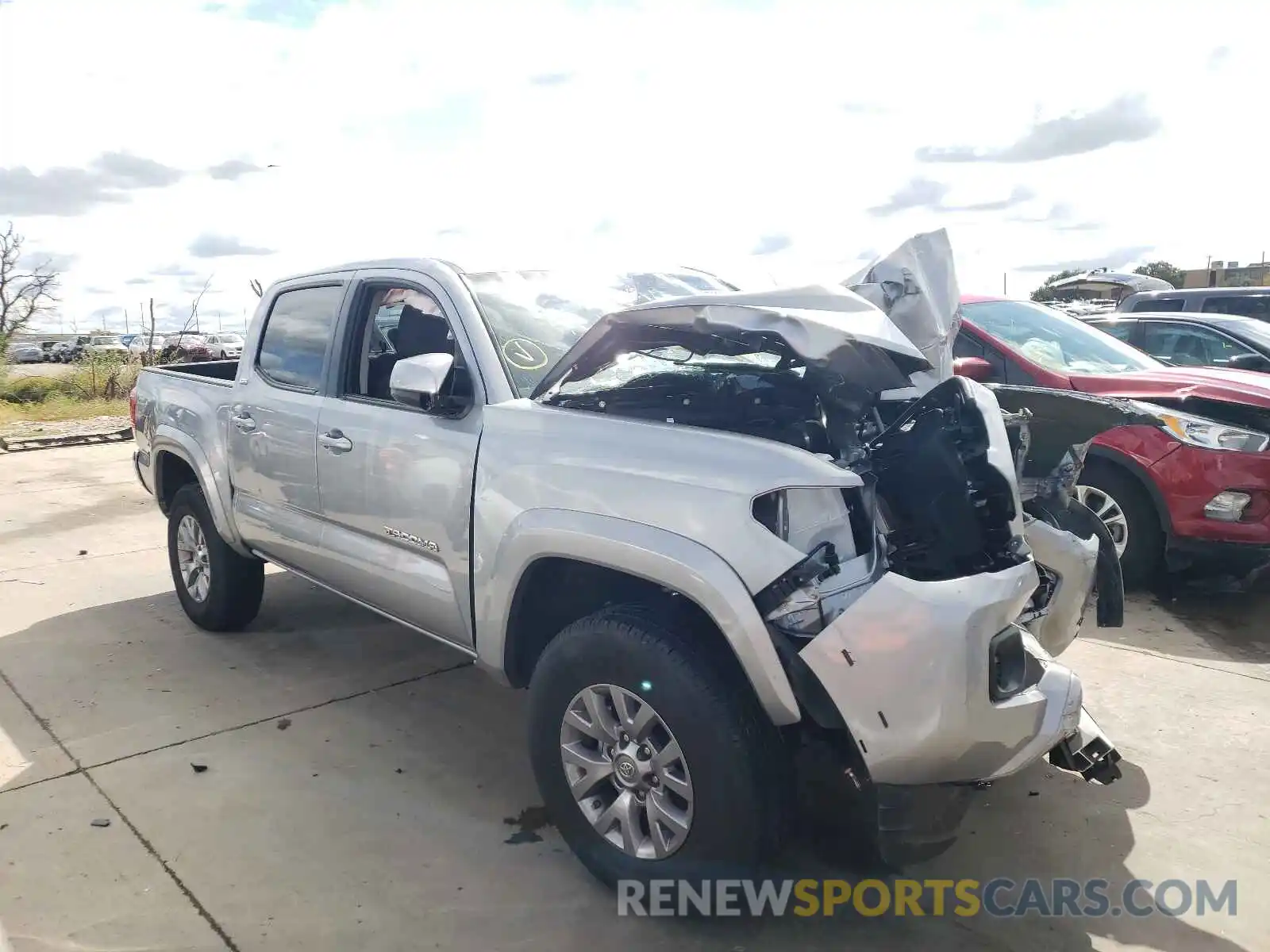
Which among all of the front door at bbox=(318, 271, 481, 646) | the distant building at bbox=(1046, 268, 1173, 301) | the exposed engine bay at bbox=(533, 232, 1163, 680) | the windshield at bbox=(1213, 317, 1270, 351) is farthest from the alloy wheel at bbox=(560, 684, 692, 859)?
the distant building at bbox=(1046, 268, 1173, 301)

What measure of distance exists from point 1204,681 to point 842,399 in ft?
9.23

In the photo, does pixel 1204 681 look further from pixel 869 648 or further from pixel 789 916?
pixel 869 648

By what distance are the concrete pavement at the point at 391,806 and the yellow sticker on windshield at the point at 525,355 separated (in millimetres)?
1529

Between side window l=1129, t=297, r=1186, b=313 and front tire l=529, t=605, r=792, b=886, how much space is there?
301 inches

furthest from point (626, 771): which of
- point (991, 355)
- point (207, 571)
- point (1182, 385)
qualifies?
point (1182, 385)

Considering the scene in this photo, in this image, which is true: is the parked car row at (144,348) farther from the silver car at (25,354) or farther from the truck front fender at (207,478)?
the truck front fender at (207,478)

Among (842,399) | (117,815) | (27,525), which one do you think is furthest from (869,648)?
(27,525)

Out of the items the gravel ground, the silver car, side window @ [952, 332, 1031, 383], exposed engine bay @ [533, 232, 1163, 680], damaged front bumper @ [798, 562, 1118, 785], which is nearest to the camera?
damaged front bumper @ [798, 562, 1118, 785]

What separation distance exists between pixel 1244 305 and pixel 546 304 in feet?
30.0

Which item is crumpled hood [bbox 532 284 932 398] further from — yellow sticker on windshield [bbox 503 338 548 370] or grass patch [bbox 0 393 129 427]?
grass patch [bbox 0 393 129 427]

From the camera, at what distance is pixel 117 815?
11.1 feet

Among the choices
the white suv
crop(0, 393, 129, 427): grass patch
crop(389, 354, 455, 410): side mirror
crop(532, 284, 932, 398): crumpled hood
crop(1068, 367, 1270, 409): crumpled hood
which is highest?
crop(532, 284, 932, 398): crumpled hood

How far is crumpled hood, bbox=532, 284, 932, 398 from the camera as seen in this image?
2.63 meters

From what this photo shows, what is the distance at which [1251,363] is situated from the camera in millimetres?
7168
